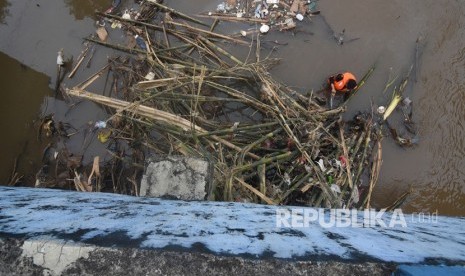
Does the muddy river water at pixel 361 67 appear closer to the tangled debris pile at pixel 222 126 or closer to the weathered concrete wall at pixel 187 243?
the tangled debris pile at pixel 222 126

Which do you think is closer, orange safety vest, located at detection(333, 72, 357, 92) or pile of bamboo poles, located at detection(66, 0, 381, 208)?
pile of bamboo poles, located at detection(66, 0, 381, 208)

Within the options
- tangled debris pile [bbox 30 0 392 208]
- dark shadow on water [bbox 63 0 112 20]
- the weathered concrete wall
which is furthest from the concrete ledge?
dark shadow on water [bbox 63 0 112 20]

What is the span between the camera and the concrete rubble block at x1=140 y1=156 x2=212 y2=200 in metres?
2.84

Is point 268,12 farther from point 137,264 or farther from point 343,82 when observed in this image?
point 137,264

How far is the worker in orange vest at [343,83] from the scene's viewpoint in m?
3.50

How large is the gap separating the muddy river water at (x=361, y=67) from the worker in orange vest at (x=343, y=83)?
21cm

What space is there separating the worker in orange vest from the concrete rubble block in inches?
58.1

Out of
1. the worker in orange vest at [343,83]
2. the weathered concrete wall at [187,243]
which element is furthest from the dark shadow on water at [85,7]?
the weathered concrete wall at [187,243]

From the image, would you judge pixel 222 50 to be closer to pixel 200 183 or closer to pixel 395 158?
pixel 200 183

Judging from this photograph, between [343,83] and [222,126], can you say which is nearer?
[222,126]

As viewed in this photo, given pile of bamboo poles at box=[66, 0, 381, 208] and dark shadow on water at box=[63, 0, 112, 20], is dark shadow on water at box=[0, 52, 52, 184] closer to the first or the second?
pile of bamboo poles at box=[66, 0, 381, 208]

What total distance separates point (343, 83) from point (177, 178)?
177 centimetres

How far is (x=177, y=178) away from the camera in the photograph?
287 centimetres

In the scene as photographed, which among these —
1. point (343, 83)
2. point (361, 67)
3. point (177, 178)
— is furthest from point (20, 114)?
point (361, 67)
